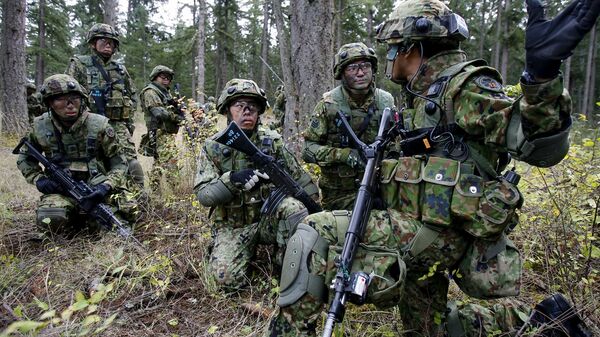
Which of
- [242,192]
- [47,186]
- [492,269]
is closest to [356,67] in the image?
[242,192]

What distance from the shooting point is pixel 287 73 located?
5.45m

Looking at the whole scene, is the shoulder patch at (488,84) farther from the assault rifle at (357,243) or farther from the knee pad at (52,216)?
the knee pad at (52,216)

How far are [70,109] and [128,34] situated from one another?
27.4 metres

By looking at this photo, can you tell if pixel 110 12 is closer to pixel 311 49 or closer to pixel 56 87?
pixel 56 87

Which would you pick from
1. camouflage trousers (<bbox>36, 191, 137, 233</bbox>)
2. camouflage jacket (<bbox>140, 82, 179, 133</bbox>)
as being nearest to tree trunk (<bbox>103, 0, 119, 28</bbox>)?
camouflage jacket (<bbox>140, 82, 179, 133</bbox>)

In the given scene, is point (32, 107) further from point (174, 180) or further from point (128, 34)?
point (128, 34)

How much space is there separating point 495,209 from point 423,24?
106 cm

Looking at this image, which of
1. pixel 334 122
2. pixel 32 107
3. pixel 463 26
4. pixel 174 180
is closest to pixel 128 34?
pixel 32 107

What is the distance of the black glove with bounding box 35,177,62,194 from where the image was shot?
4.62 metres

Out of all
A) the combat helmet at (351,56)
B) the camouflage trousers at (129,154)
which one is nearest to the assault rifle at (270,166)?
the combat helmet at (351,56)

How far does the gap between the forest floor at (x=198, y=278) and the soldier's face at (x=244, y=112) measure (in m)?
1.24

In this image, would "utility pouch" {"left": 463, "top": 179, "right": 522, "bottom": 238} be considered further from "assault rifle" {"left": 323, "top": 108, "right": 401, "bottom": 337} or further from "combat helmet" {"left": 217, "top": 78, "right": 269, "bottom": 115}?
"combat helmet" {"left": 217, "top": 78, "right": 269, "bottom": 115}

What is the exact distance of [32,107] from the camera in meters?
11.0

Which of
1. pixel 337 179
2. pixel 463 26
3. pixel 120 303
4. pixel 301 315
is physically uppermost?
pixel 463 26
